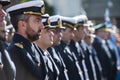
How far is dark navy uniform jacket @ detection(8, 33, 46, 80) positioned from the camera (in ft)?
24.7

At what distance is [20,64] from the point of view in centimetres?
754

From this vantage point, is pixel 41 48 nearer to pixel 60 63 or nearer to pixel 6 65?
pixel 60 63

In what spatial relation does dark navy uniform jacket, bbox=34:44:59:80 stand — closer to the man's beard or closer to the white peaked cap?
the man's beard

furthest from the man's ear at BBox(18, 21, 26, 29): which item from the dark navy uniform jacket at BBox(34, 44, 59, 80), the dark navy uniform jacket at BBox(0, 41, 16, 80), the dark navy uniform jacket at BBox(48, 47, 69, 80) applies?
the dark navy uniform jacket at BBox(48, 47, 69, 80)

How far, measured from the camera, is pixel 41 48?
8.48m

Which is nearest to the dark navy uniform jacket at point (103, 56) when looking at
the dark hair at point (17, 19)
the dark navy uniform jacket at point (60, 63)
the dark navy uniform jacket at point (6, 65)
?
the dark navy uniform jacket at point (60, 63)

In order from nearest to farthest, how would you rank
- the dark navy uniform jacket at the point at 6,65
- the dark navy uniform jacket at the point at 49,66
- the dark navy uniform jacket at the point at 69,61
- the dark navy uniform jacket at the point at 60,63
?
the dark navy uniform jacket at the point at 6,65, the dark navy uniform jacket at the point at 49,66, the dark navy uniform jacket at the point at 60,63, the dark navy uniform jacket at the point at 69,61

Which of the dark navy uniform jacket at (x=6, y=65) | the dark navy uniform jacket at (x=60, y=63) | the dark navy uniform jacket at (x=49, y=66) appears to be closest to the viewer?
the dark navy uniform jacket at (x=6, y=65)

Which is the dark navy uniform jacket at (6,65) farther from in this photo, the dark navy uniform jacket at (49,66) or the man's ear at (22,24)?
the dark navy uniform jacket at (49,66)

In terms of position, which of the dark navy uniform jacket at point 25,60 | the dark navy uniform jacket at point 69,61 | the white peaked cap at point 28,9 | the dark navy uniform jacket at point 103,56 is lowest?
the dark navy uniform jacket at point 103,56

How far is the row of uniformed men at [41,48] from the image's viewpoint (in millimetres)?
7574

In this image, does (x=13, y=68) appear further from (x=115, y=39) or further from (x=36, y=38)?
(x=115, y=39)

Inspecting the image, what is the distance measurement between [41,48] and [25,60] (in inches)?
36.7

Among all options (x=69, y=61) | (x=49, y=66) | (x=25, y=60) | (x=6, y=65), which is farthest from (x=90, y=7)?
(x=6, y=65)
